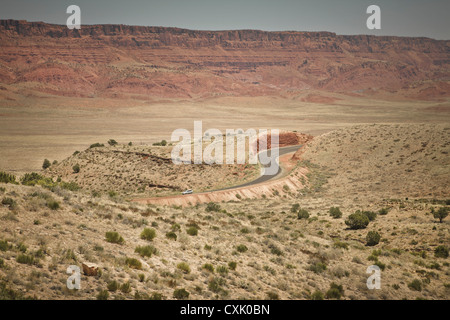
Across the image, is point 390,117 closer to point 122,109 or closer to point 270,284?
point 122,109

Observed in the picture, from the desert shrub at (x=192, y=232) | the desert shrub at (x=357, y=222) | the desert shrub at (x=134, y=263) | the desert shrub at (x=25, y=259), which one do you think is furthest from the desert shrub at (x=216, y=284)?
the desert shrub at (x=357, y=222)

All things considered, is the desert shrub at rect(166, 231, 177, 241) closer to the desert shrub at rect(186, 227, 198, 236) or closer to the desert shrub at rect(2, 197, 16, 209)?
the desert shrub at rect(186, 227, 198, 236)

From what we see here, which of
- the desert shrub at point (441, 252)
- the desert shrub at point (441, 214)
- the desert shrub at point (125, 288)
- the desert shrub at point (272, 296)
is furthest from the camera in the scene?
the desert shrub at point (441, 214)

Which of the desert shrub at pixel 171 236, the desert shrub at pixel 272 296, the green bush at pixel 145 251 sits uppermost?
the desert shrub at pixel 171 236

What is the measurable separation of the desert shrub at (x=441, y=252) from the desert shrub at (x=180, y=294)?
15.0 metres

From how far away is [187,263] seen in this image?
1457 centimetres

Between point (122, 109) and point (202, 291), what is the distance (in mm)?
150095

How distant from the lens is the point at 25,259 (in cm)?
1122

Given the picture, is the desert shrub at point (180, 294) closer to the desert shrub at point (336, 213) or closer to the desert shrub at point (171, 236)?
the desert shrub at point (171, 236)

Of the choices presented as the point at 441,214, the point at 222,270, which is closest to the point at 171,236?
the point at 222,270

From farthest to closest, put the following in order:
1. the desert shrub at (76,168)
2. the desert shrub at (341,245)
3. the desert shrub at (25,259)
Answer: the desert shrub at (76,168), the desert shrub at (341,245), the desert shrub at (25,259)

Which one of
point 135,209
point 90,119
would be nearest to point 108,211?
point 135,209

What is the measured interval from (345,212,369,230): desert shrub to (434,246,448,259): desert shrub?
5.61 metres

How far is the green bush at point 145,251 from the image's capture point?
14.1 metres
